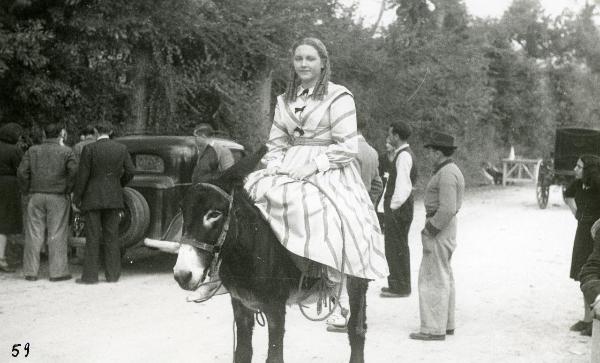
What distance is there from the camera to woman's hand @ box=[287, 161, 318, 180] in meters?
4.98

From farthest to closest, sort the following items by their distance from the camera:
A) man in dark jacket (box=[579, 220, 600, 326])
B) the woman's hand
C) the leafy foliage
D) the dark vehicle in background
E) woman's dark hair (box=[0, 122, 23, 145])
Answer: the dark vehicle in background, the leafy foliage, woman's dark hair (box=[0, 122, 23, 145]), the woman's hand, man in dark jacket (box=[579, 220, 600, 326])

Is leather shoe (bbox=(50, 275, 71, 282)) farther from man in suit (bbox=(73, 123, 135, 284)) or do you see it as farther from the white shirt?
the white shirt

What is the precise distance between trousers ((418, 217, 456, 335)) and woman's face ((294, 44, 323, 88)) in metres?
2.81

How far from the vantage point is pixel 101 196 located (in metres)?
9.98

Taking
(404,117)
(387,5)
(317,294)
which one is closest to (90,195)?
(317,294)

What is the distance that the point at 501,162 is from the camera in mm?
34906

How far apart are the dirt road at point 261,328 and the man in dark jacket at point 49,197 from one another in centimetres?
33

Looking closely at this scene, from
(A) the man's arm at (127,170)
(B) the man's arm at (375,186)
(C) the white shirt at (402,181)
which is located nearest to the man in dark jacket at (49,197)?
(A) the man's arm at (127,170)

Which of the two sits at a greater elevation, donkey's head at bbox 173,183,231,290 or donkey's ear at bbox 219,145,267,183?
donkey's ear at bbox 219,145,267,183

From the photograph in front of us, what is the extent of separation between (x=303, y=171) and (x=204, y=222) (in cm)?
88

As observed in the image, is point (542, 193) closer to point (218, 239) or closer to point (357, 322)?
point (357, 322)

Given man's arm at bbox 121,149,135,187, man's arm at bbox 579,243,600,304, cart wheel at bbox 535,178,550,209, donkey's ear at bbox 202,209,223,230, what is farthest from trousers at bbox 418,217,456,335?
cart wheel at bbox 535,178,550,209

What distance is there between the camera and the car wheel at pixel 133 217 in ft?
33.5

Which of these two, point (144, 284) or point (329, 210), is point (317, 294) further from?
point (144, 284)
